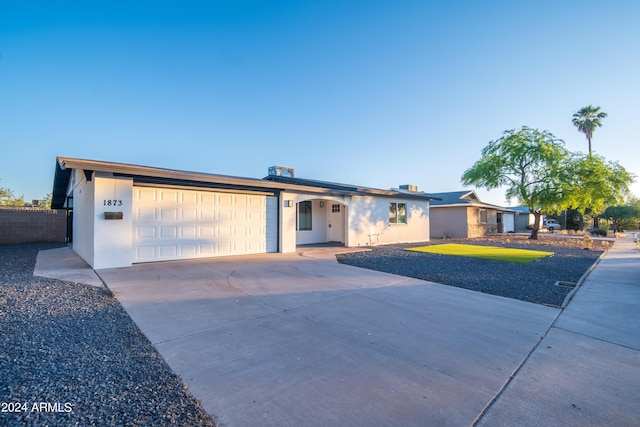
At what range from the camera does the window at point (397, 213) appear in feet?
54.0

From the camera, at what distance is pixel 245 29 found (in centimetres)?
1152

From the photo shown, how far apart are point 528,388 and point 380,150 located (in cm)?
1818

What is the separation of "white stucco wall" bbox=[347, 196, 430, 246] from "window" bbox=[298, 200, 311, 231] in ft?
7.07

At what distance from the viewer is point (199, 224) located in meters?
9.59

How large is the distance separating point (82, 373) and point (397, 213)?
52.3 ft

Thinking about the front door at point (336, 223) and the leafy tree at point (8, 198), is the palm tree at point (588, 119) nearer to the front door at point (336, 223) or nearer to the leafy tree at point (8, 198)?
the front door at point (336, 223)

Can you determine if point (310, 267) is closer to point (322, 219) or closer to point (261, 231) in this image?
point (261, 231)

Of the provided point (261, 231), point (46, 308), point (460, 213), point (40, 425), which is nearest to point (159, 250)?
point (261, 231)

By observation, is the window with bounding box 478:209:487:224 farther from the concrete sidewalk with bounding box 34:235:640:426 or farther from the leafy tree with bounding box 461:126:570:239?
the concrete sidewalk with bounding box 34:235:640:426

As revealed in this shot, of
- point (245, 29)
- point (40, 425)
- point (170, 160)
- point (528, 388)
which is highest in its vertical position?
point (245, 29)

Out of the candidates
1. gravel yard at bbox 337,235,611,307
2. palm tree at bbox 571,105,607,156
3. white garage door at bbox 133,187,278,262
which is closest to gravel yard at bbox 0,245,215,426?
white garage door at bbox 133,187,278,262

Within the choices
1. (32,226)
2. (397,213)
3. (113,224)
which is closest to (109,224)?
(113,224)

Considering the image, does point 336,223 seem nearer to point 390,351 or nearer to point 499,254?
point 499,254

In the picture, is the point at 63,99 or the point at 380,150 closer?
the point at 63,99
